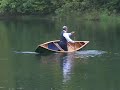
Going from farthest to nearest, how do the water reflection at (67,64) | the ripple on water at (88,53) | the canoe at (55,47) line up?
the canoe at (55,47) < the ripple on water at (88,53) < the water reflection at (67,64)

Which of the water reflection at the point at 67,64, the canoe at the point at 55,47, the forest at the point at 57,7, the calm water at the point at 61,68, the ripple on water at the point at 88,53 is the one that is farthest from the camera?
the forest at the point at 57,7

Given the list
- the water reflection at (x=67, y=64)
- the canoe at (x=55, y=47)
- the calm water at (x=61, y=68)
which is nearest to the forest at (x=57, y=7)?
the calm water at (x=61, y=68)

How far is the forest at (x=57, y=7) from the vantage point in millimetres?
76488

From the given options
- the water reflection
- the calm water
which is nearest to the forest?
the calm water

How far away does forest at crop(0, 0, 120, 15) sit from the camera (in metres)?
76.5

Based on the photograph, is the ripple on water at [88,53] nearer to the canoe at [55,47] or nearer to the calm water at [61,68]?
the calm water at [61,68]

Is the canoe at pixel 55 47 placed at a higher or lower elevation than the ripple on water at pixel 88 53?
higher

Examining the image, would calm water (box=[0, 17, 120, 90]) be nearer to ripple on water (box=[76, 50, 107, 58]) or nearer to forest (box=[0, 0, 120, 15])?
ripple on water (box=[76, 50, 107, 58])

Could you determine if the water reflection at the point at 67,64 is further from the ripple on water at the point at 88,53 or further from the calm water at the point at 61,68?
the ripple on water at the point at 88,53

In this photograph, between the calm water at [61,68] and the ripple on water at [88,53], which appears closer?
the calm water at [61,68]

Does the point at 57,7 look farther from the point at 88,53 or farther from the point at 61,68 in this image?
the point at 61,68

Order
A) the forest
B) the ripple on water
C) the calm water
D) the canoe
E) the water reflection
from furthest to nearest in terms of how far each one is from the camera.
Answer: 1. the forest
2. the canoe
3. the ripple on water
4. the water reflection
5. the calm water

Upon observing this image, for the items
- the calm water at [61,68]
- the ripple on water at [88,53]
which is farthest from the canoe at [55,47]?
the ripple on water at [88,53]

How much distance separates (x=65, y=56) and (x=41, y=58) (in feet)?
5.55
